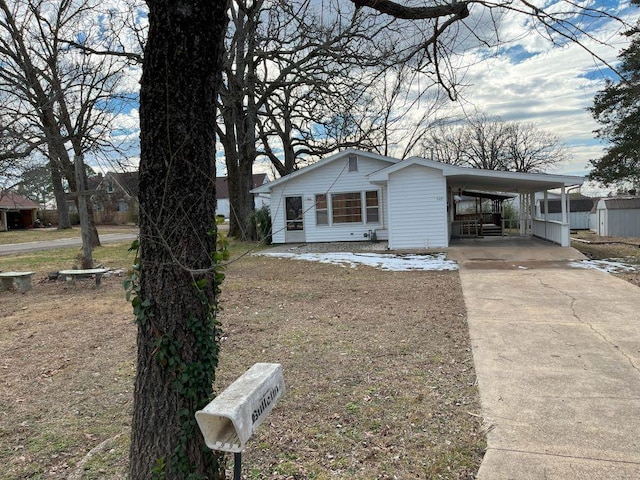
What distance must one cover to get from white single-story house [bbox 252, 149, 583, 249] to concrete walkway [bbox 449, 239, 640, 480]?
274 inches

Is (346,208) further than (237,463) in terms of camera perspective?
Yes

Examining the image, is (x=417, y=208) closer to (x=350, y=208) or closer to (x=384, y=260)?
(x=384, y=260)

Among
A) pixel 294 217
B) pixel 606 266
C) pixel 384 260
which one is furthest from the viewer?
pixel 294 217

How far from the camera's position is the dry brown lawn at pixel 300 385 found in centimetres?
274

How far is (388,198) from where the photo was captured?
15516 mm

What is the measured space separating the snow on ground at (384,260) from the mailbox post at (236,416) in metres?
9.35

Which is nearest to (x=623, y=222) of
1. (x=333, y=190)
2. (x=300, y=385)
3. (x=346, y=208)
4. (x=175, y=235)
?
(x=346, y=208)

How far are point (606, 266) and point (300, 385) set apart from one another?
9620 millimetres

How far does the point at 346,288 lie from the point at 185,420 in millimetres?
6791

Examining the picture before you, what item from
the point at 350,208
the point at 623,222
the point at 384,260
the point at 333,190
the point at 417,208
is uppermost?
the point at 333,190

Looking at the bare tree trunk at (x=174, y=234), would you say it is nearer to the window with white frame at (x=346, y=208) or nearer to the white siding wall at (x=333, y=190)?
the white siding wall at (x=333, y=190)

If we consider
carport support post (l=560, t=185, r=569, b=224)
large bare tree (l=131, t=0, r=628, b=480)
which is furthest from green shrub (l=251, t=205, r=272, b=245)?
large bare tree (l=131, t=0, r=628, b=480)

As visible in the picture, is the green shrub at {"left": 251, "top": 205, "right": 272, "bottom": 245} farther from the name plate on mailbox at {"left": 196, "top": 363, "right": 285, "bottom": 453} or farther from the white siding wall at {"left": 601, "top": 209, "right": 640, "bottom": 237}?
the white siding wall at {"left": 601, "top": 209, "right": 640, "bottom": 237}

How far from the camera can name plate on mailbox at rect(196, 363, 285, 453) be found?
164 centimetres
